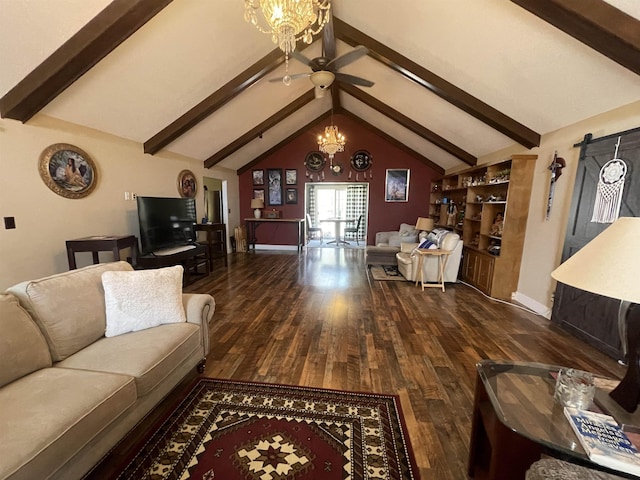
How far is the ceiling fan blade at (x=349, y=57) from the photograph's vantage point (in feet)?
9.51

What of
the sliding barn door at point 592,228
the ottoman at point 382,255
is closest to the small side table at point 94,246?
the ottoman at point 382,255

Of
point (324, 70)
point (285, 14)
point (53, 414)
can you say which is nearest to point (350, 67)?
point (324, 70)

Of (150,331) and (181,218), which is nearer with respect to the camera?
(150,331)

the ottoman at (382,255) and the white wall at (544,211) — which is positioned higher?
the white wall at (544,211)

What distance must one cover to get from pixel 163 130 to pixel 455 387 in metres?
5.06

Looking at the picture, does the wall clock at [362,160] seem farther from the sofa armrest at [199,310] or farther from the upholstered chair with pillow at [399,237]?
the sofa armrest at [199,310]

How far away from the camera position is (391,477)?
1372mm

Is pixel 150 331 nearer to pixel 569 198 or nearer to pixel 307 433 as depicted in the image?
pixel 307 433

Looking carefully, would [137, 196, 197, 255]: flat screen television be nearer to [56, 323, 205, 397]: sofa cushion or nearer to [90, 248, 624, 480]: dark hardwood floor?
[90, 248, 624, 480]: dark hardwood floor

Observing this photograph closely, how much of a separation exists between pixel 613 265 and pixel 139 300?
2448 mm

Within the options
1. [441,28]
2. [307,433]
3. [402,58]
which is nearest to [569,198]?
[441,28]

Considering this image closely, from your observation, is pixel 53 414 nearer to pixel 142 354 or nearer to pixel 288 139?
pixel 142 354

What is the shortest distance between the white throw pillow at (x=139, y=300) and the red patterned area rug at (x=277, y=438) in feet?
1.97

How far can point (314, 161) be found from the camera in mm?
7691
